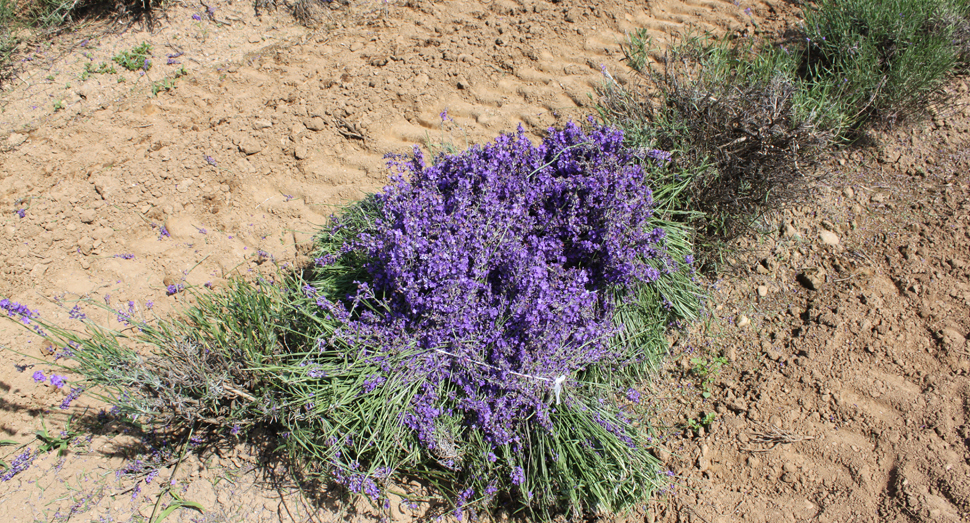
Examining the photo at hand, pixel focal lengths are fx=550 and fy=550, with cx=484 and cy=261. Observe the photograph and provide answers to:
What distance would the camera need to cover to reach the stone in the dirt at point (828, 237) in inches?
120

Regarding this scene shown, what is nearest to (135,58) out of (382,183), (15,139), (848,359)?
(15,139)

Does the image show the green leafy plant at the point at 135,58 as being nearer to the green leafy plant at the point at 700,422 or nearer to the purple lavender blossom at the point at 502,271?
the purple lavender blossom at the point at 502,271

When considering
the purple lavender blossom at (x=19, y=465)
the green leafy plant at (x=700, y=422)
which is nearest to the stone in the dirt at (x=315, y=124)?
the purple lavender blossom at (x=19, y=465)

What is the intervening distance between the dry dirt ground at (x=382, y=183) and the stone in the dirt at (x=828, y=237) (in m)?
0.02

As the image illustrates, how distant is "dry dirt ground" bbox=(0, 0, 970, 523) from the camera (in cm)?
240

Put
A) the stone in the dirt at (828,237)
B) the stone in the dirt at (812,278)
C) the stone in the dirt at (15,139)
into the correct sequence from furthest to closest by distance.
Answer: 1. the stone in the dirt at (15,139)
2. the stone in the dirt at (828,237)
3. the stone in the dirt at (812,278)

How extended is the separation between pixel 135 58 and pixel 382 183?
6.88 ft

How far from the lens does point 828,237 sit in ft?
10.1

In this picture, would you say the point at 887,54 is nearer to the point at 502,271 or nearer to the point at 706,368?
the point at 706,368

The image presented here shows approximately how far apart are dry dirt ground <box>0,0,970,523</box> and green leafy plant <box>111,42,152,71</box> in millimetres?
93

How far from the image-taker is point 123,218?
3273 millimetres

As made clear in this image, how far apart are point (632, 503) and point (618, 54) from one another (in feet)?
9.48

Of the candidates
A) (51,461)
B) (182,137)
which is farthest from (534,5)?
(51,461)

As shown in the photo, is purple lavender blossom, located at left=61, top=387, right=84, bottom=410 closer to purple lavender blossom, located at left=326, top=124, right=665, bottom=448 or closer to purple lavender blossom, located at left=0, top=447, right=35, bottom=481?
purple lavender blossom, located at left=0, top=447, right=35, bottom=481
